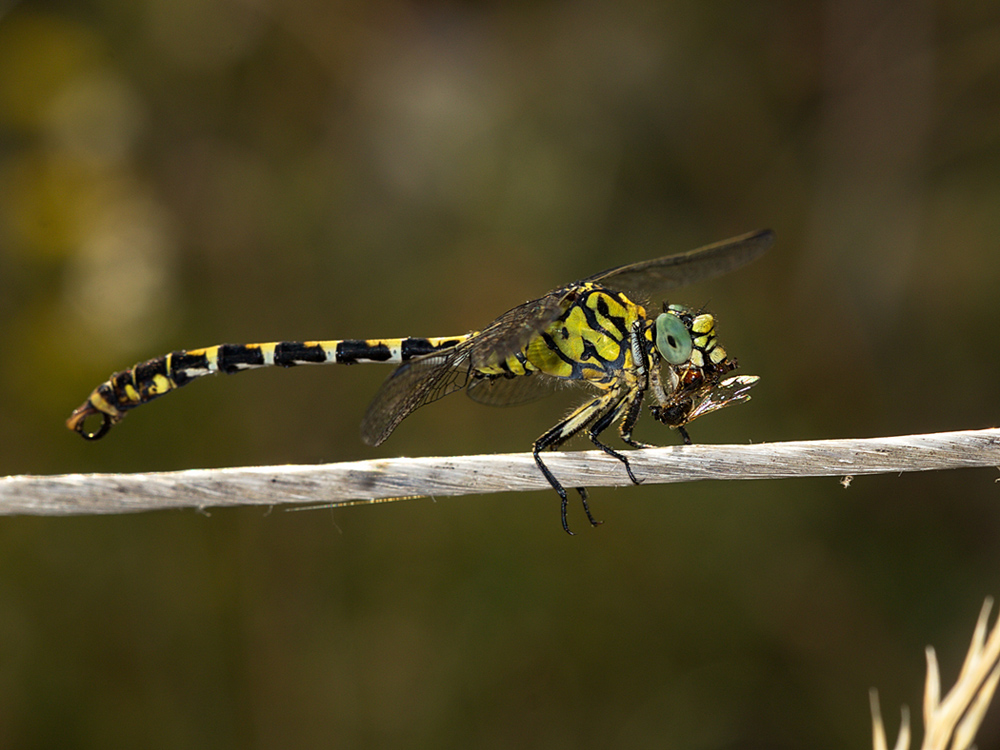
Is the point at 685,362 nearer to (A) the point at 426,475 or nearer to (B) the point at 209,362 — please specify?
(A) the point at 426,475

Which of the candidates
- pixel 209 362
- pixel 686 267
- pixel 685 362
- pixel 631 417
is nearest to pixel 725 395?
pixel 685 362

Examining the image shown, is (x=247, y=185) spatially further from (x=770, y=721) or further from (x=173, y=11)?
(x=770, y=721)

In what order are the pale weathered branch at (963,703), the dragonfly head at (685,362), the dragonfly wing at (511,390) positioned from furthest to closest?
the dragonfly wing at (511,390) < the dragonfly head at (685,362) < the pale weathered branch at (963,703)

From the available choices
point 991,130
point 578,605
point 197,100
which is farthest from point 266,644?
point 991,130

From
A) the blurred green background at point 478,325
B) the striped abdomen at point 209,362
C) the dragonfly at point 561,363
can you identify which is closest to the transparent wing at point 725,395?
the dragonfly at point 561,363

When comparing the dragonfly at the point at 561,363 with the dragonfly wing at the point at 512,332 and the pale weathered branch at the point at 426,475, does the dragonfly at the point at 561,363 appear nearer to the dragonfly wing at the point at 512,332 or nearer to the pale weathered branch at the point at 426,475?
the dragonfly wing at the point at 512,332

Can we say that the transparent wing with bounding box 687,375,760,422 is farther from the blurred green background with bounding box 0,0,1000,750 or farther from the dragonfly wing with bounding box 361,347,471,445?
the blurred green background with bounding box 0,0,1000,750
